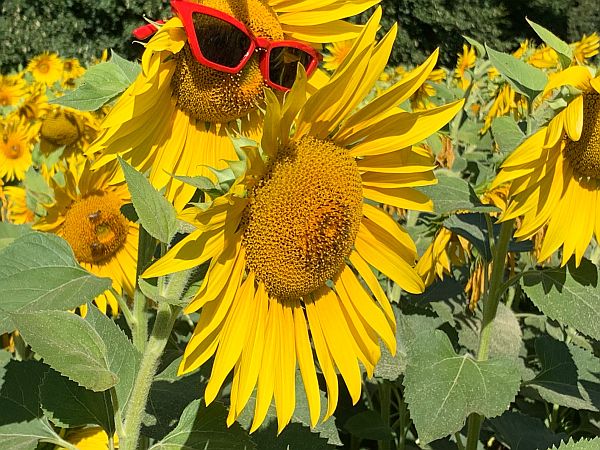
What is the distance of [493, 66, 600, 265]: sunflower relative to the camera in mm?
1132

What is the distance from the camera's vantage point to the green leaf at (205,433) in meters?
0.91

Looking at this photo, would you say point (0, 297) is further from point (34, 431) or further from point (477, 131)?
point (477, 131)

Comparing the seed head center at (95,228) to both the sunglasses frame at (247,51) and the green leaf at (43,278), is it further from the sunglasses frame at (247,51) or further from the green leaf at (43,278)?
the sunglasses frame at (247,51)

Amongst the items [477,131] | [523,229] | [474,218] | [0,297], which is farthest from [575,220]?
[477,131]

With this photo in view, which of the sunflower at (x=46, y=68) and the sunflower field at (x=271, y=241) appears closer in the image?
the sunflower field at (x=271, y=241)

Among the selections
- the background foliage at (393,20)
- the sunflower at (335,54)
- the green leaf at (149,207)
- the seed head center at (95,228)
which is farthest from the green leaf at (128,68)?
the background foliage at (393,20)

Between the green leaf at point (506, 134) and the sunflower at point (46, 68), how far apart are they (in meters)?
2.39

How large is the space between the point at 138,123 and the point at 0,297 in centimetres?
27

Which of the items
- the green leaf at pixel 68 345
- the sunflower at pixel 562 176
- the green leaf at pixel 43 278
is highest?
the sunflower at pixel 562 176

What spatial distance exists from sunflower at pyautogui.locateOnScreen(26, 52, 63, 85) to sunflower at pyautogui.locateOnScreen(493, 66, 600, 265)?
8.08ft

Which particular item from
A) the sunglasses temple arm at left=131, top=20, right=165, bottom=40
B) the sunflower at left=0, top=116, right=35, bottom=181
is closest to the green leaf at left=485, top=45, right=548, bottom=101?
the sunglasses temple arm at left=131, top=20, right=165, bottom=40

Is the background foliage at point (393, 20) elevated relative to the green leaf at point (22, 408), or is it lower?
lower

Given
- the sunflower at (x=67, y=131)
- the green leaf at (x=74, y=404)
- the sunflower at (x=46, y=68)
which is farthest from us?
the sunflower at (x=46, y=68)

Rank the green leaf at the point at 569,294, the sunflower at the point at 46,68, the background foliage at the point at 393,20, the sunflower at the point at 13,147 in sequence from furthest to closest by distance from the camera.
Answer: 1. the background foliage at the point at 393,20
2. the sunflower at the point at 46,68
3. the sunflower at the point at 13,147
4. the green leaf at the point at 569,294
